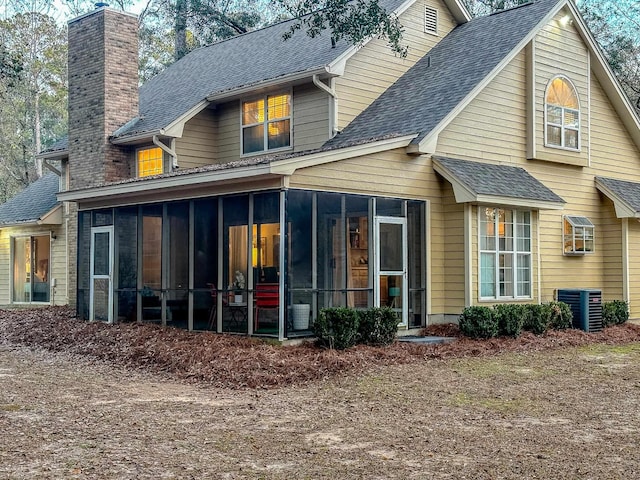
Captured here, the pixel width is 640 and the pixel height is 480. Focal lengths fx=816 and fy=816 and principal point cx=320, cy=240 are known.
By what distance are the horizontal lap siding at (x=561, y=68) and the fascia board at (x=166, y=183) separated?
7.41 m

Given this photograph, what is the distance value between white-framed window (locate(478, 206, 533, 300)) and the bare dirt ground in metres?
1.93

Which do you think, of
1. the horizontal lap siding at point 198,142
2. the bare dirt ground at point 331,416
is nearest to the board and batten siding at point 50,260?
the horizontal lap siding at point 198,142

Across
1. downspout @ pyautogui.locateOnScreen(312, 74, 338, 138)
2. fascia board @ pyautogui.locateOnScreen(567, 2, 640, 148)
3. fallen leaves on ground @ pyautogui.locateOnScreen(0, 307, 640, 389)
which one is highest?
fascia board @ pyautogui.locateOnScreen(567, 2, 640, 148)

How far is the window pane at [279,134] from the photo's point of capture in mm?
17969

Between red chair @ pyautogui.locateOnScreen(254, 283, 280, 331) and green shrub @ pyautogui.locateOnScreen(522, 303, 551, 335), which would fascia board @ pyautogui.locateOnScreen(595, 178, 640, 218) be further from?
red chair @ pyautogui.locateOnScreen(254, 283, 280, 331)

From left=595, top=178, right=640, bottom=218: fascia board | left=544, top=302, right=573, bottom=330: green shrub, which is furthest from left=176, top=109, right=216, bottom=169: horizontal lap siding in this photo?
left=595, top=178, right=640, bottom=218: fascia board

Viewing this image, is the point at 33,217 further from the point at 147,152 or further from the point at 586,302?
the point at 586,302

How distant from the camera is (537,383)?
1088 centimetres

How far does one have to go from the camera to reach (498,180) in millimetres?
15820

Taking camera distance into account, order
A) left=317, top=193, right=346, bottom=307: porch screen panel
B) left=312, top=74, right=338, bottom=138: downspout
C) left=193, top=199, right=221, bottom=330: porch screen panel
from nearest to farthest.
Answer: left=317, top=193, right=346, bottom=307: porch screen panel, left=193, top=199, right=221, bottom=330: porch screen panel, left=312, top=74, right=338, bottom=138: downspout

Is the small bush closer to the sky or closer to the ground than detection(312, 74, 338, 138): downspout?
closer to the ground

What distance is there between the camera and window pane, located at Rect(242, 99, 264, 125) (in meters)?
18.5

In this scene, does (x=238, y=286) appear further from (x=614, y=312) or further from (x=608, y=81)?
(x=608, y=81)

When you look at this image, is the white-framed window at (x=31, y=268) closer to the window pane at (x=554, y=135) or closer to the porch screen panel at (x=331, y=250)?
the porch screen panel at (x=331, y=250)
